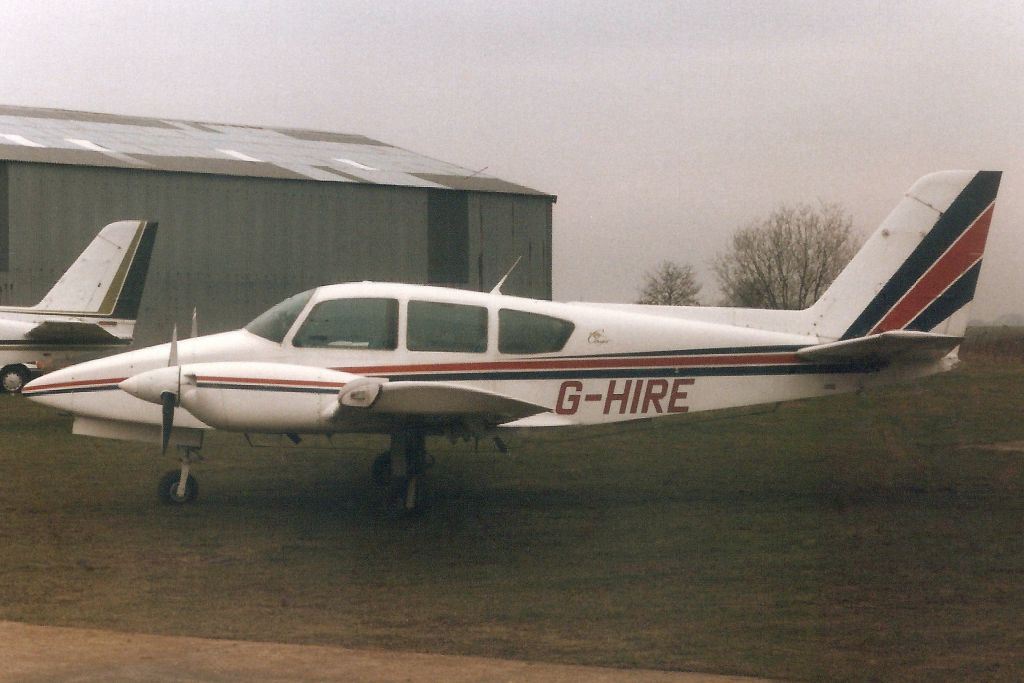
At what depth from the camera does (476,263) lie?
33.0m

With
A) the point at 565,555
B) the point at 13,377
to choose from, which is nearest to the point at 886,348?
the point at 565,555

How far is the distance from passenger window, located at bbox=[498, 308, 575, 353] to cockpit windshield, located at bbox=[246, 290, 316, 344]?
1.78 metres

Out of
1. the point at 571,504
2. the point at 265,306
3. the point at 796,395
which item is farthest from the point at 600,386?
the point at 265,306

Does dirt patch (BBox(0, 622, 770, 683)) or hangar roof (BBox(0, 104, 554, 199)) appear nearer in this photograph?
dirt patch (BBox(0, 622, 770, 683))

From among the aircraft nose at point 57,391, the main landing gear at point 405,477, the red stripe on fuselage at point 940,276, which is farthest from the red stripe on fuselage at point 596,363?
the aircraft nose at point 57,391

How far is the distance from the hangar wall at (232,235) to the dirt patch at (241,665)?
76.9 feet

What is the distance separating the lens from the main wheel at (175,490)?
10391 millimetres

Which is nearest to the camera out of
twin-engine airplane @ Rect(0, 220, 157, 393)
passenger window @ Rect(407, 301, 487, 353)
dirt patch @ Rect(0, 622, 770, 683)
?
dirt patch @ Rect(0, 622, 770, 683)

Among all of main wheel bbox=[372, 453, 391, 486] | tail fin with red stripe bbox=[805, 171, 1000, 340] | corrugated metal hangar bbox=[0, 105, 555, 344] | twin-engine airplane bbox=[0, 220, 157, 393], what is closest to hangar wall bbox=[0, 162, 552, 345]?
corrugated metal hangar bbox=[0, 105, 555, 344]

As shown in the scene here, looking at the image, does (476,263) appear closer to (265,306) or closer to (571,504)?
(265,306)

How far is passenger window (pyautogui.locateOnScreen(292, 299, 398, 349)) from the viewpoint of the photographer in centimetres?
1012

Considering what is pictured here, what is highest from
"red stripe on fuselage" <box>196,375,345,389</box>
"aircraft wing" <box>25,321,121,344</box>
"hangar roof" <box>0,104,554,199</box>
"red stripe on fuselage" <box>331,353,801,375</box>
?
"hangar roof" <box>0,104,554,199</box>

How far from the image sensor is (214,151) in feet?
109

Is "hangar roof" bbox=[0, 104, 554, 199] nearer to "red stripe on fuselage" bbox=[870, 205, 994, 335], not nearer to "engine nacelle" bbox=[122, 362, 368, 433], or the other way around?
"engine nacelle" bbox=[122, 362, 368, 433]
